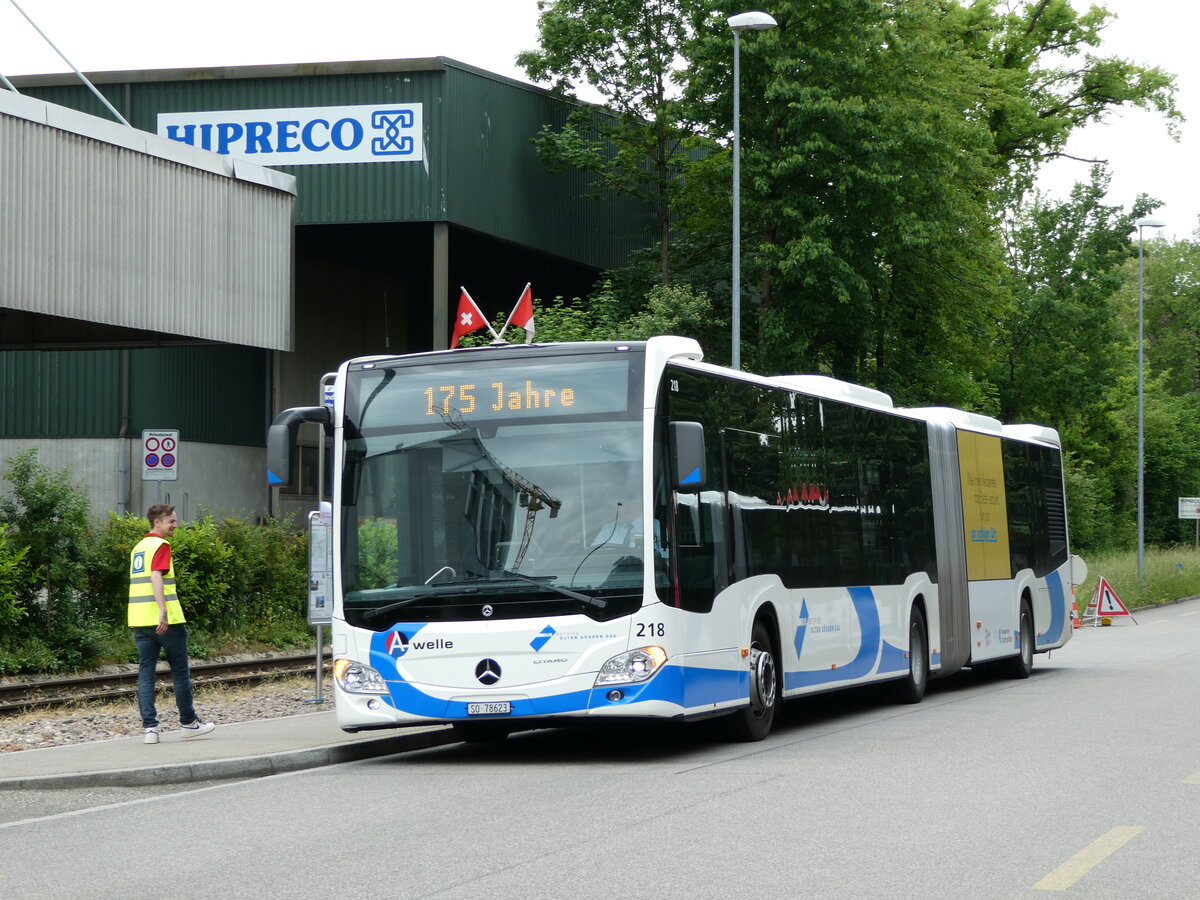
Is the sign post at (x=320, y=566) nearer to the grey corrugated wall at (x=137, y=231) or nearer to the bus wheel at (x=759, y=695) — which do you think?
the bus wheel at (x=759, y=695)

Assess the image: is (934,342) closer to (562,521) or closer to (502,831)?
(562,521)

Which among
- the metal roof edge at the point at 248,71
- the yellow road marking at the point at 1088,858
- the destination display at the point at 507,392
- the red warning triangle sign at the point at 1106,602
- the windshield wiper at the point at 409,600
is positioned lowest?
the yellow road marking at the point at 1088,858

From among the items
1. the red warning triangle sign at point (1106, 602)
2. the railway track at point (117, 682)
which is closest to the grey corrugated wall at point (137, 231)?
the railway track at point (117, 682)

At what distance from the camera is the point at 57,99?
3878 cm

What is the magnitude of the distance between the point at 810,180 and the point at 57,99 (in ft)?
56.5

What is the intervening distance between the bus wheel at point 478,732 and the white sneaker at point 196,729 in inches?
78.2

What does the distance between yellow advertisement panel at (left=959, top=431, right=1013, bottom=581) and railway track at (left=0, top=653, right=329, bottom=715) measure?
305 inches

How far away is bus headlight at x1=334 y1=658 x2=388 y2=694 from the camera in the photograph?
1217cm

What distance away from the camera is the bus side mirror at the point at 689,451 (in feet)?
38.8

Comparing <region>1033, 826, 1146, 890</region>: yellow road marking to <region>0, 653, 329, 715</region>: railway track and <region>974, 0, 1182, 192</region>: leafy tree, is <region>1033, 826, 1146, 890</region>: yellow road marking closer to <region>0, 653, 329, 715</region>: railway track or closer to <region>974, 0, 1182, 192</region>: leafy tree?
<region>0, 653, 329, 715</region>: railway track

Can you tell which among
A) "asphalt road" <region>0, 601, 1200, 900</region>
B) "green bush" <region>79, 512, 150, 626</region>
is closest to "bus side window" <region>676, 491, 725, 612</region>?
"asphalt road" <region>0, 601, 1200, 900</region>

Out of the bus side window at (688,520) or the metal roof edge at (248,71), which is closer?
the bus side window at (688,520)

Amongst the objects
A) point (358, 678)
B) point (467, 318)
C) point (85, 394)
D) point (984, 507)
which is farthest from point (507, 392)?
point (85, 394)

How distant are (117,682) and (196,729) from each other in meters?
5.18
